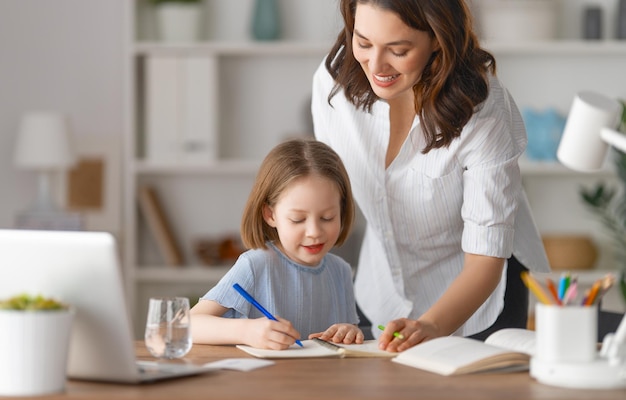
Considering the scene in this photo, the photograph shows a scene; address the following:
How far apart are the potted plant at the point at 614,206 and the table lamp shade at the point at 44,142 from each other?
2.27m

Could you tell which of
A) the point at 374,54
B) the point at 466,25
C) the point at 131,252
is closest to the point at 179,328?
the point at 374,54

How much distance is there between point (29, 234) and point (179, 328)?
31cm

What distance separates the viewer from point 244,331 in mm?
1749

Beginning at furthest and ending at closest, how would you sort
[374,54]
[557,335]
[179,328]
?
[374,54] → [179,328] → [557,335]

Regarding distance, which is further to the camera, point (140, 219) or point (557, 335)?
point (140, 219)

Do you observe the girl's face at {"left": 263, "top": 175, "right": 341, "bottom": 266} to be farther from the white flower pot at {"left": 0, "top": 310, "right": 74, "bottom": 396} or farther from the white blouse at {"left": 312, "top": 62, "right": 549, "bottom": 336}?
the white flower pot at {"left": 0, "top": 310, "right": 74, "bottom": 396}

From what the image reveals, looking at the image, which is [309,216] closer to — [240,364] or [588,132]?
[240,364]

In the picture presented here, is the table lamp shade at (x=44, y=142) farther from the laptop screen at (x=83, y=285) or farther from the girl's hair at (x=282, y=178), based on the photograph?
the laptop screen at (x=83, y=285)

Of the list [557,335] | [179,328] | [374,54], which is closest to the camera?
[557,335]

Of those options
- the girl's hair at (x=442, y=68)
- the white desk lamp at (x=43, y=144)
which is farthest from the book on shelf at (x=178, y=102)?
the girl's hair at (x=442, y=68)

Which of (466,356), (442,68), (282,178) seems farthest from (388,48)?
(466,356)

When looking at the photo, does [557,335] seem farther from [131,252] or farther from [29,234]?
[131,252]

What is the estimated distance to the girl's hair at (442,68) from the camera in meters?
1.89

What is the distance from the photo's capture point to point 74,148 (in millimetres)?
4602
